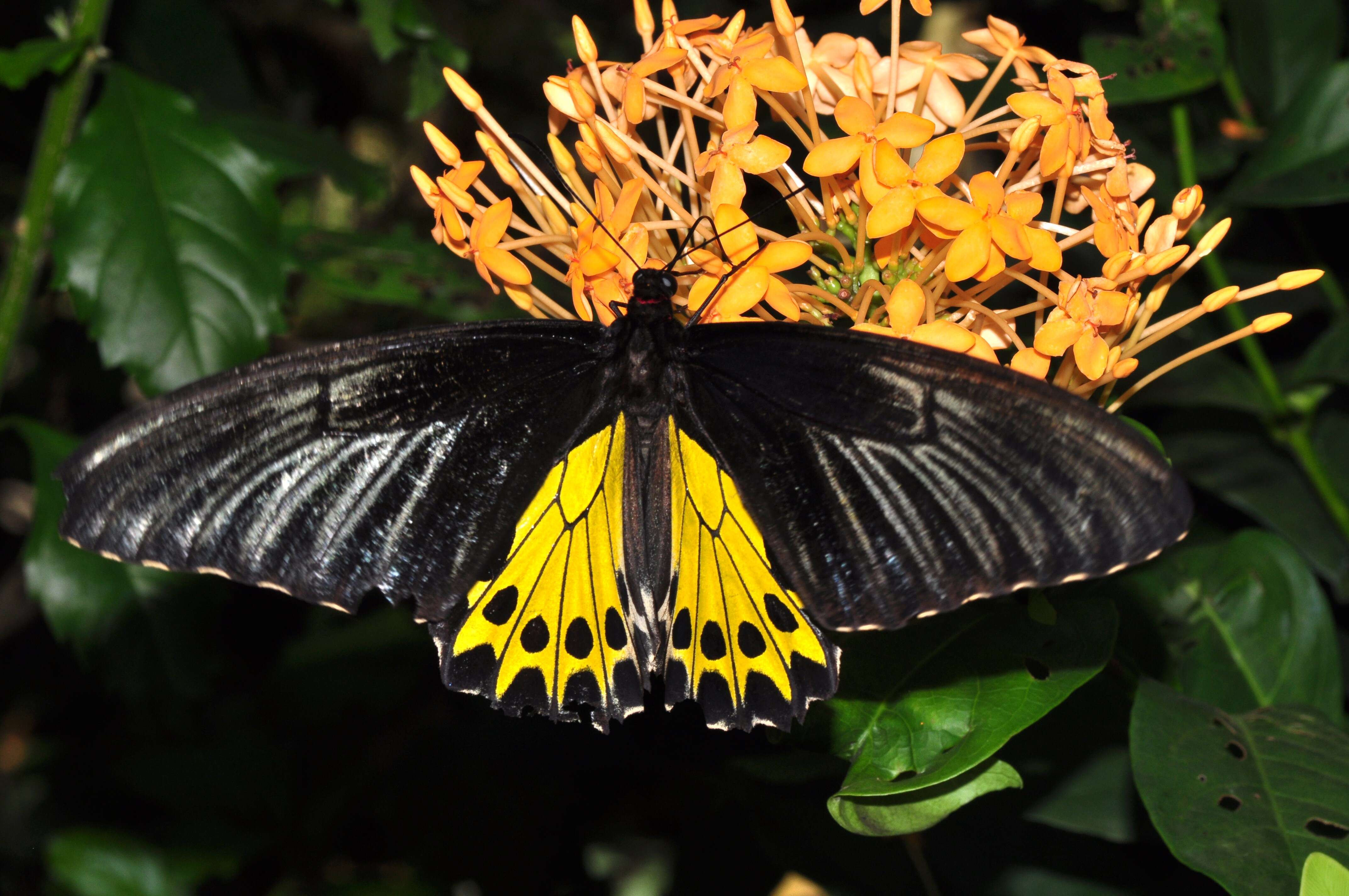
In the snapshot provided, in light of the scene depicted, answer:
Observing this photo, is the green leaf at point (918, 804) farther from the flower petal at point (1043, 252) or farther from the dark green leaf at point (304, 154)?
the dark green leaf at point (304, 154)

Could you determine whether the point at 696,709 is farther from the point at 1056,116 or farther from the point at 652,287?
the point at 1056,116

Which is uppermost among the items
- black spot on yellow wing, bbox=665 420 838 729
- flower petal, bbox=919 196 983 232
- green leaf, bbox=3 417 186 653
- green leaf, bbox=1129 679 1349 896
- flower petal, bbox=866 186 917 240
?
green leaf, bbox=3 417 186 653

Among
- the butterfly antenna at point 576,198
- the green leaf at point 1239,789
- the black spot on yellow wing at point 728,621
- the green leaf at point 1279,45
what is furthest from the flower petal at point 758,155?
the green leaf at point 1279,45

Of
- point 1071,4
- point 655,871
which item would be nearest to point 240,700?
point 655,871

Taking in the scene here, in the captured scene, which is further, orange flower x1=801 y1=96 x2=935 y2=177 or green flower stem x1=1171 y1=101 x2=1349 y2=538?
green flower stem x1=1171 y1=101 x2=1349 y2=538

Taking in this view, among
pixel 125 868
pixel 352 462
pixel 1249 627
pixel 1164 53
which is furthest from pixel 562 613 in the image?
pixel 125 868

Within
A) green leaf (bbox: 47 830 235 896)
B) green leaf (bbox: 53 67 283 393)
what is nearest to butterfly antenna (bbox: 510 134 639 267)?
A: green leaf (bbox: 53 67 283 393)

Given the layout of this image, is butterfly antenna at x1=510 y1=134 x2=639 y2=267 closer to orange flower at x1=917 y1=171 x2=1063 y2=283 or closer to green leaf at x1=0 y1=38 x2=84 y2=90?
orange flower at x1=917 y1=171 x2=1063 y2=283
